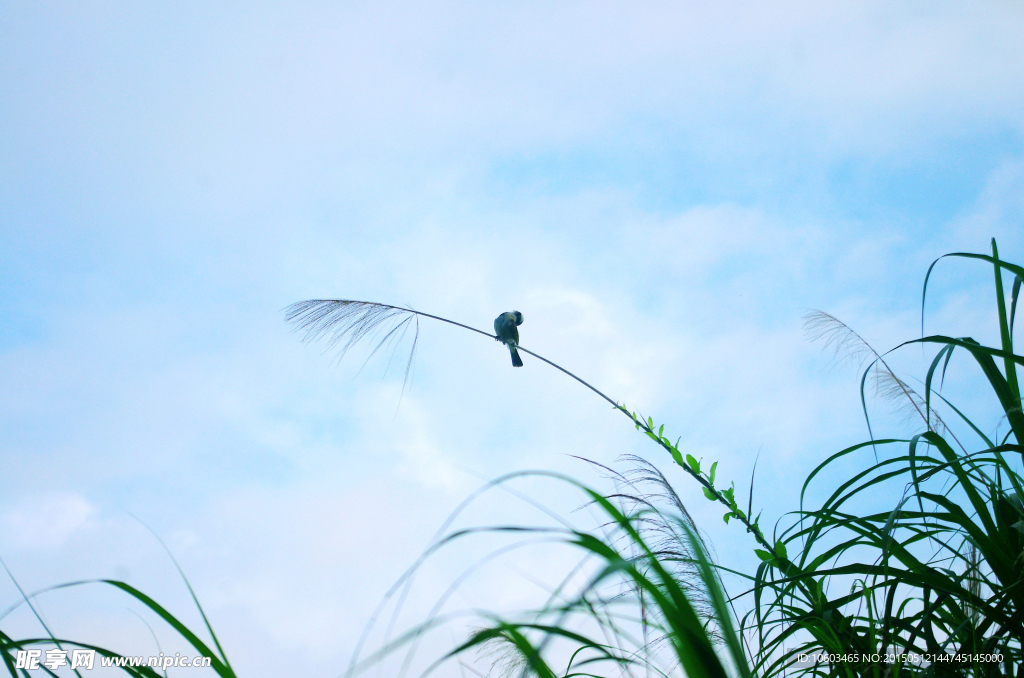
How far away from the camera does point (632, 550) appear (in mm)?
818

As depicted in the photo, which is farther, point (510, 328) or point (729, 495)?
point (510, 328)

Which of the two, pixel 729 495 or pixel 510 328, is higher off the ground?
pixel 510 328

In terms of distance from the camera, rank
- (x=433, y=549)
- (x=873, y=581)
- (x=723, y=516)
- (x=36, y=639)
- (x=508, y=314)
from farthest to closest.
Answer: (x=508, y=314) < (x=723, y=516) < (x=873, y=581) < (x=36, y=639) < (x=433, y=549)

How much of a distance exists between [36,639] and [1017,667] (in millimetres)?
1448

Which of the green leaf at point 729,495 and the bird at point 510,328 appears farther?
the bird at point 510,328

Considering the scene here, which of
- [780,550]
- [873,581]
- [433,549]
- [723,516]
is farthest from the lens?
[723,516]

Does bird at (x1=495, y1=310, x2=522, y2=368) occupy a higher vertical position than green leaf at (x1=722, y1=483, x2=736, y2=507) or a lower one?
higher

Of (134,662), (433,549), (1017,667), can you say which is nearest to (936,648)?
(1017,667)

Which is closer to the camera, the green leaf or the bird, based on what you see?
the green leaf

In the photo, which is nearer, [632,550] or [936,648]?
[632,550]

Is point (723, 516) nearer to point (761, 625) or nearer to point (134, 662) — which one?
point (761, 625)

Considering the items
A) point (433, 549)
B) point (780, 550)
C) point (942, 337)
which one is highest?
point (942, 337)

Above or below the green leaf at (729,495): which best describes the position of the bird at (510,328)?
above

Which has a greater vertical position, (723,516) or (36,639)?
(723,516)
